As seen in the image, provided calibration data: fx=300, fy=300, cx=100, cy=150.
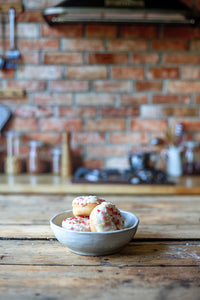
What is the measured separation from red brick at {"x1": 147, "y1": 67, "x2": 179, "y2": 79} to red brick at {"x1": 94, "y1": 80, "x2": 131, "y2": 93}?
174 mm

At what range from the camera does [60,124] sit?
7.06 ft

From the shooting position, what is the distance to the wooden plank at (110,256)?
24.0 inches

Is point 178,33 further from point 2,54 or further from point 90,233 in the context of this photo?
point 90,233

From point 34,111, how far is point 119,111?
61 centimetres

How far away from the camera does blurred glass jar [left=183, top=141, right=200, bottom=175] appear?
80.3 inches

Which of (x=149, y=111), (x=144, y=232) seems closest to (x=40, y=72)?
(x=149, y=111)

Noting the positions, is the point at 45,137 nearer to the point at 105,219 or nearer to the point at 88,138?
the point at 88,138

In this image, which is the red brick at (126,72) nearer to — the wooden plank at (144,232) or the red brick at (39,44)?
the red brick at (39,44)

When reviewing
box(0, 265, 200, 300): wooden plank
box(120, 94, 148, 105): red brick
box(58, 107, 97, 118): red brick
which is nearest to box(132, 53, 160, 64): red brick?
box(120, 94, 148, 105): red brick

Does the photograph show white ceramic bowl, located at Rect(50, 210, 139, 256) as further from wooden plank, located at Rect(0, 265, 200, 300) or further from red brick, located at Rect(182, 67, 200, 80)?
red brick, located at Rect(182, 67, 200, 80)

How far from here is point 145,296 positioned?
1.60ft

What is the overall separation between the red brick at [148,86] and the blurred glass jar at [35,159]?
2.58ft

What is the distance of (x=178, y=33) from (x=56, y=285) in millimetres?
1997

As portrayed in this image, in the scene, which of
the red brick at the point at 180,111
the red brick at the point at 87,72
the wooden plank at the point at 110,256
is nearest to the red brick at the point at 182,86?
the red brick at the point at 180,111
